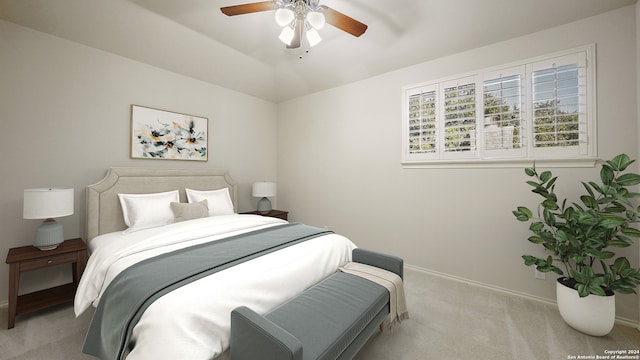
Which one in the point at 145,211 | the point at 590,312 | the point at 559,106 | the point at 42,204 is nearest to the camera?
the point at 590,312

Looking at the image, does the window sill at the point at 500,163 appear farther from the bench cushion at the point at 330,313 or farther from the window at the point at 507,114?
the bench cushion at the point at 330,313

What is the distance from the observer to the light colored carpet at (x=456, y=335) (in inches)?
68.3

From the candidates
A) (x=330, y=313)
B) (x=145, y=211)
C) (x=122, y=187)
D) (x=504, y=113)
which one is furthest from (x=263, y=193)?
(x=504, y=113)

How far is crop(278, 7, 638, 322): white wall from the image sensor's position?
2.14m

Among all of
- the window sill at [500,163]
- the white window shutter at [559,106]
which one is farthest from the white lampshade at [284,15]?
the white window shutter at [559,106]

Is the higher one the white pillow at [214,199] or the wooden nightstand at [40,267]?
the white pillow at [214,199]

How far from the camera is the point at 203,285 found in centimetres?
135

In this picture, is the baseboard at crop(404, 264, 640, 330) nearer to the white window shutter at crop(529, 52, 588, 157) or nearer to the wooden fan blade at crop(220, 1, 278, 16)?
the white window shutter at crop(529, 52, 588, 157)

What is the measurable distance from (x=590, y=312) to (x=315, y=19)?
3059 mm

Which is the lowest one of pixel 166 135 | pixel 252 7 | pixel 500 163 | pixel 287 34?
pixel 500 163

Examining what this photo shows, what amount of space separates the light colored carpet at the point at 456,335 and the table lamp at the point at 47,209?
0.66 m

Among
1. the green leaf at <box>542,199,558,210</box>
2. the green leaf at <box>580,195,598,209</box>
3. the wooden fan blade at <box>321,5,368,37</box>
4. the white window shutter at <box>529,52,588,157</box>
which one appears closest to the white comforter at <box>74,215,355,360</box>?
the green leaf at <box>542,199,558,210</box>

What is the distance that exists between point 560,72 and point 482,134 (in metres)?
0.80

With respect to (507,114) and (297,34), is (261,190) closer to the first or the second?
(297,34)
